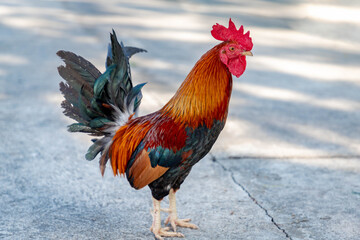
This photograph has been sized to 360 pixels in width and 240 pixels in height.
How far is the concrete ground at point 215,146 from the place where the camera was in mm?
4008

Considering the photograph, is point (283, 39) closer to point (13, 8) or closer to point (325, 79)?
point (325, 79)

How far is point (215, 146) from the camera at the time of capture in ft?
17.7

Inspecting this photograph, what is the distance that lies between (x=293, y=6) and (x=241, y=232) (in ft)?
33.8

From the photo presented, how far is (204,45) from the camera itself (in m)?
9.09

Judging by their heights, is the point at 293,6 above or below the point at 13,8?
above

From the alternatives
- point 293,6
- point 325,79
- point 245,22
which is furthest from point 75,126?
point 293,6

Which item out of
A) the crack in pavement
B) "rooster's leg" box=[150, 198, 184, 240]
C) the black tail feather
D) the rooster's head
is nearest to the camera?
the rooster's head

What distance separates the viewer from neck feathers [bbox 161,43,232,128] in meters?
3.46

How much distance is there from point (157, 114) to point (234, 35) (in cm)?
78

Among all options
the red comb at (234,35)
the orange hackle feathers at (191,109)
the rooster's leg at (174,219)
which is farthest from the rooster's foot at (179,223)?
the red comb at (234,35)

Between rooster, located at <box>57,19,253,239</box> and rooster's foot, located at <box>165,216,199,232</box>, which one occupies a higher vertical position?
rooster, located at <box>57,19,253,239</box>

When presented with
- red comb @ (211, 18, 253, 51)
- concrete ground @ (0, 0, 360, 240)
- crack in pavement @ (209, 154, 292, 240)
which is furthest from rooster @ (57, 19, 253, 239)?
crack in pavement @ (209, 154, 292, 240)

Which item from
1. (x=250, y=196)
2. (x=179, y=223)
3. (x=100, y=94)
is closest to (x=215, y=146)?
(x=250, y=196)

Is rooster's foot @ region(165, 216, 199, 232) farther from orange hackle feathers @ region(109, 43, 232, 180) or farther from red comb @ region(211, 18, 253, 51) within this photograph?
red comb @ region(211, 18, 253, 51)
